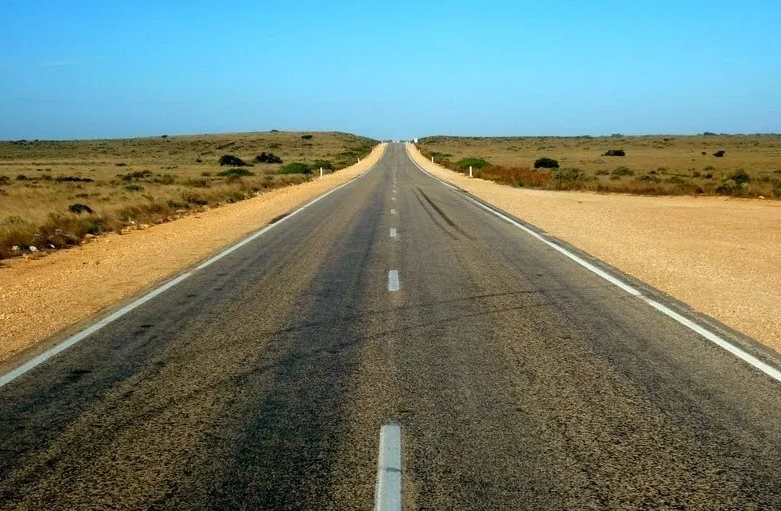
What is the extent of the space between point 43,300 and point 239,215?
15303mm

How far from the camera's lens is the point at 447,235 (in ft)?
58.6

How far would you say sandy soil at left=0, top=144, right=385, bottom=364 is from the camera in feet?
29.5

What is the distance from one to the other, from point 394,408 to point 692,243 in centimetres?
1350

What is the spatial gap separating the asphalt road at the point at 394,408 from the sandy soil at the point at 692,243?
1272 mm

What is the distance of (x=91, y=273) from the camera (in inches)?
512

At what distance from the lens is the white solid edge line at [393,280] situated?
10766 millimetres

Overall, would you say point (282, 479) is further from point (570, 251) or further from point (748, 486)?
point (570, 251)

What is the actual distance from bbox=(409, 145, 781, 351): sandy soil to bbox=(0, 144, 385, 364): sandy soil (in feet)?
25.3

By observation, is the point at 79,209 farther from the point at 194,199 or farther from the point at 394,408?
the point at 394,408

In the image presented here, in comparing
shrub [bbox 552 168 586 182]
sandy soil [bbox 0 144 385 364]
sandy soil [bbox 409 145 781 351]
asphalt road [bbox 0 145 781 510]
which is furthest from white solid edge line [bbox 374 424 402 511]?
shrub [bbox 552 168 586 182]

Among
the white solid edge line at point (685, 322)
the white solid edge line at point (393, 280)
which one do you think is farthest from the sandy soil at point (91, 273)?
the white solid edge line at point (685, 322)

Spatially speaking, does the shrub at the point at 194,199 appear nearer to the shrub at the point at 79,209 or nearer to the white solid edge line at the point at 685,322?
the shrub at the point at 79,209

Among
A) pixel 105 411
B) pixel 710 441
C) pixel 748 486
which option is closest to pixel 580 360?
pixel 710 441

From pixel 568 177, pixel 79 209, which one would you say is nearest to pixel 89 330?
pixel 79 209
